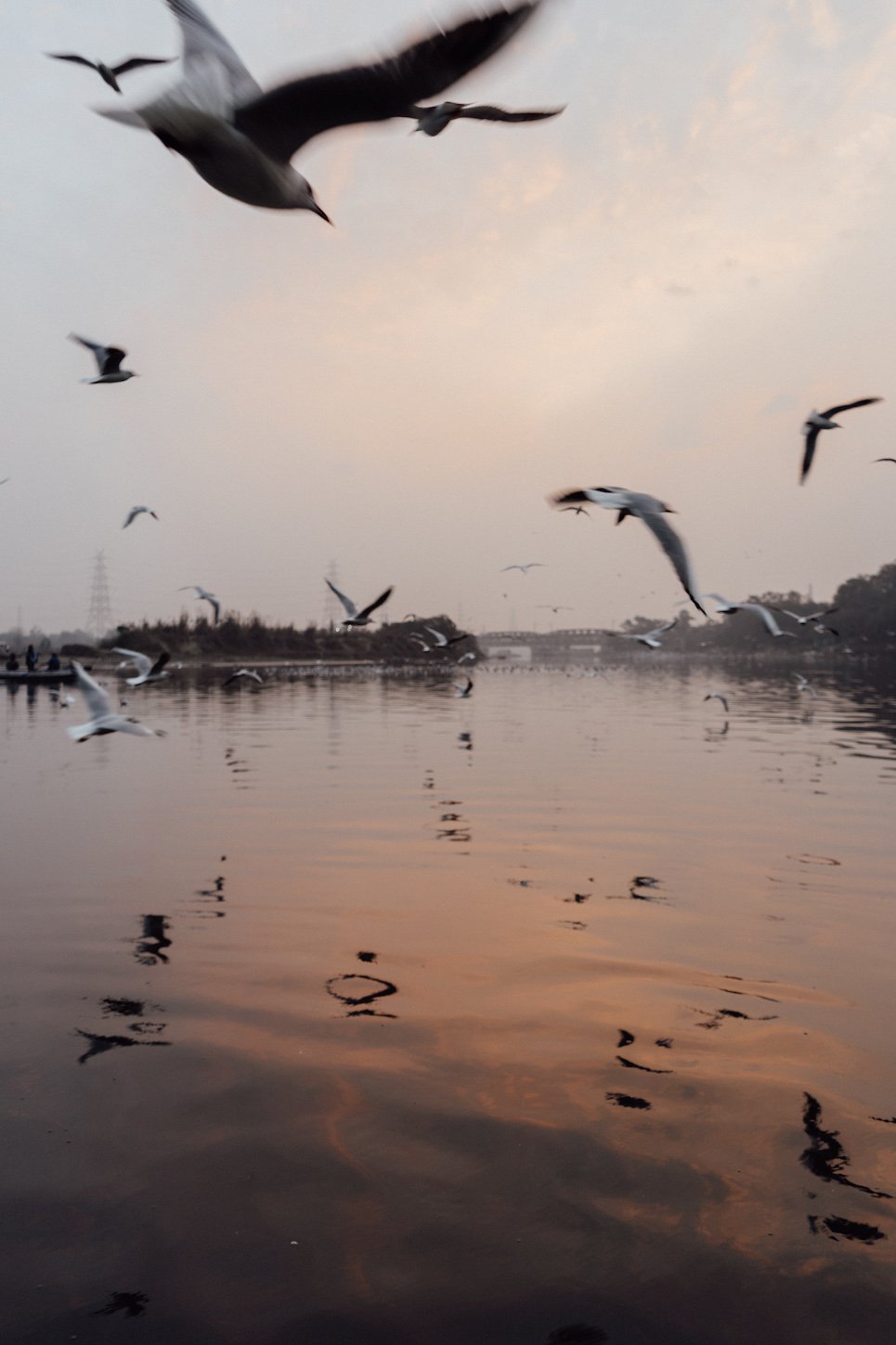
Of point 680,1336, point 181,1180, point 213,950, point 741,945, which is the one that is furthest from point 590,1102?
point 213,950

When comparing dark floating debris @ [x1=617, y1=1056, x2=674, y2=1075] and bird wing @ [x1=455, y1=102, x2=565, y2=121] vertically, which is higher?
bird wing @ [x1=455, y1=102, x2=565, y2=121]

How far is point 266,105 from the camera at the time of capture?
356 centimetres

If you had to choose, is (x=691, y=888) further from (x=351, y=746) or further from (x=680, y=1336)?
(x=351, y=746)

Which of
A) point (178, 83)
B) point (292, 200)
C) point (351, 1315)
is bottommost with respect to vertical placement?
point (351, 1315)

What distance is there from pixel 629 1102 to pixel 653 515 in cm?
443

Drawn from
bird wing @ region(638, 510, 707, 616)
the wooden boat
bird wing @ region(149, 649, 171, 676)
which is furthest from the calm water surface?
the wooden boat

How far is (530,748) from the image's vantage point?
2369cm

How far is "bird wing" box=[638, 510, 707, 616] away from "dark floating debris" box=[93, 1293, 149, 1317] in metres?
5.49

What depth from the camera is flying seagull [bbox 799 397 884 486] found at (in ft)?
35.1

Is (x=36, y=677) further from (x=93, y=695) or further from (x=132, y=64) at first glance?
(x=132, y=64)

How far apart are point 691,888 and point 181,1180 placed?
6.85 meters

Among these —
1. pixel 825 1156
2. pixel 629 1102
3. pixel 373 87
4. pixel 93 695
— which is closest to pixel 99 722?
pixel 93 695

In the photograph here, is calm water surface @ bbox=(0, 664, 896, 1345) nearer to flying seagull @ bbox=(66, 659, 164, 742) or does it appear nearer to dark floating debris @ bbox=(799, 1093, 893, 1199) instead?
dark floating debris @ bbox=(799, 1093, 893, 1199)

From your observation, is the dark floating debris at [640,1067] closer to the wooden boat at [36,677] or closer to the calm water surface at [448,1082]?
the calm water surface at [448,1082]
